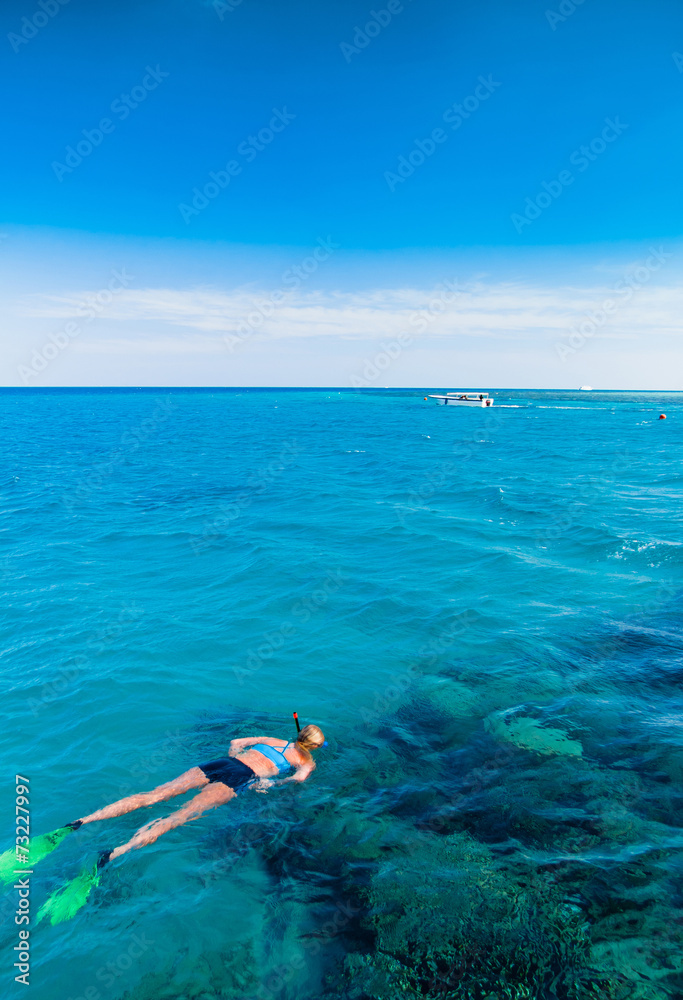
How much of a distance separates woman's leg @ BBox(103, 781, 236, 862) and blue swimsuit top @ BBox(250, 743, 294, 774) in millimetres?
769

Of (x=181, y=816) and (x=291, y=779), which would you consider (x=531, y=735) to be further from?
(x=181, y=816)

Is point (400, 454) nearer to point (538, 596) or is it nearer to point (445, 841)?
point (538, 596)

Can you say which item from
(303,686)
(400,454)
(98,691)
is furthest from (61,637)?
(400,454)

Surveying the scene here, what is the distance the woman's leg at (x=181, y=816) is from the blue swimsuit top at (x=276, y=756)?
769mm

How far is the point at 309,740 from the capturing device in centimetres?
901

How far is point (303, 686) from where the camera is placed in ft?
38.7

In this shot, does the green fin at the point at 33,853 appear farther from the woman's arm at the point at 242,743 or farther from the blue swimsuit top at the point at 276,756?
the blue swimsuit top at the point at 276,756

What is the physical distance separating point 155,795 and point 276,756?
6.51ft

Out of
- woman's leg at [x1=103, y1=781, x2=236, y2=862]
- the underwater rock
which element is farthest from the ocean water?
woman's leg at [x1=103, y1=781, x2=236, y2=862]

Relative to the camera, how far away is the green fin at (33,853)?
711 centimetres

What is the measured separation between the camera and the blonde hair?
29.4ft

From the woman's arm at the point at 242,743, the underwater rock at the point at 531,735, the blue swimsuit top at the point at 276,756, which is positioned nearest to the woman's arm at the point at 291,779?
the blue swimsuit top at the point at 276,756

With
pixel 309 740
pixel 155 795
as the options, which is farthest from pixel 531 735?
pixel 155 795

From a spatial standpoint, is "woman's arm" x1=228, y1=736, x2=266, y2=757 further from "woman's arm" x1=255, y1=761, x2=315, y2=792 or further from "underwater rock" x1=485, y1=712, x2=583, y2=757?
"underwater rock" x1=485, y1=712, x2=583, y2=757
